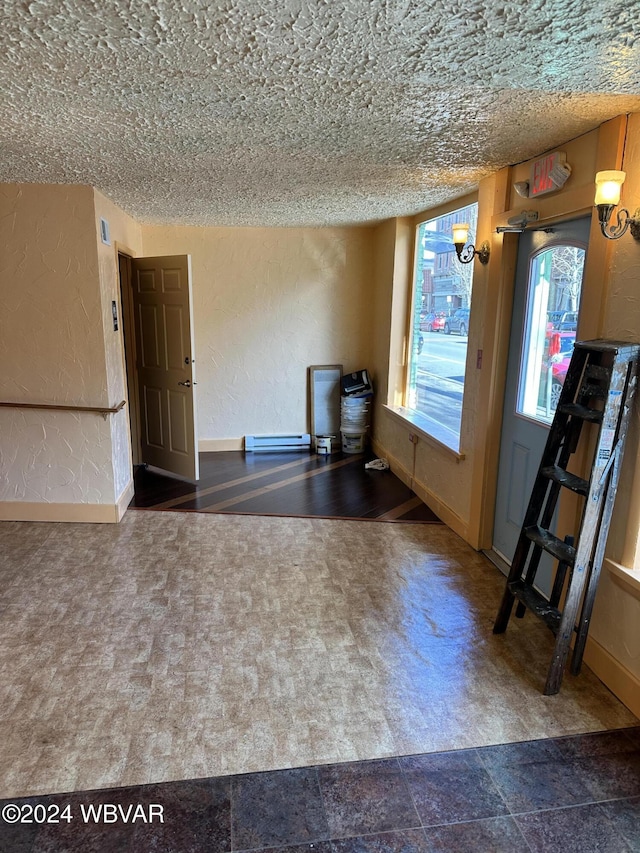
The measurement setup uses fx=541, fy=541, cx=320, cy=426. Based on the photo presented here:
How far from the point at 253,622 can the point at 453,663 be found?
1013mm

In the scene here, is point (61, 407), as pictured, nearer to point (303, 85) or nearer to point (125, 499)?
point (125, 499)

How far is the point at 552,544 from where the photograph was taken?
2.40m

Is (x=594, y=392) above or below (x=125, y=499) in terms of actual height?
above

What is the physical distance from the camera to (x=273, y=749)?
2.01 metres

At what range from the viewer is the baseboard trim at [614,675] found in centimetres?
220

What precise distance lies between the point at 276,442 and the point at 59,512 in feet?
8.52

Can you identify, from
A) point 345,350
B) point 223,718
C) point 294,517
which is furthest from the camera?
point 345,350

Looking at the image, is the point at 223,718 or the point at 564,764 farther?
the point at 223,718

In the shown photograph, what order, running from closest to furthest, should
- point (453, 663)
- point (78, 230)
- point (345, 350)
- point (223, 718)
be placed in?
point (223, 718)
point (453, 663)
point (78, 230)
point (345, 350)

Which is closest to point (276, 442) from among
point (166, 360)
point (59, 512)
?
point (166, 360)

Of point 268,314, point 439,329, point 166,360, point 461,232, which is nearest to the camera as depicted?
point 461,232

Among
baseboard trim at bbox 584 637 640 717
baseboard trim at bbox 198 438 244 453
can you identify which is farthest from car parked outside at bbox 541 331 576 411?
baseboard trim at bbox 198 438 244 453

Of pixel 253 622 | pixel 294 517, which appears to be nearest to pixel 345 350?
pixel 294 517

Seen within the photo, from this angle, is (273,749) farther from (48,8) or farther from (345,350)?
(345,350)
